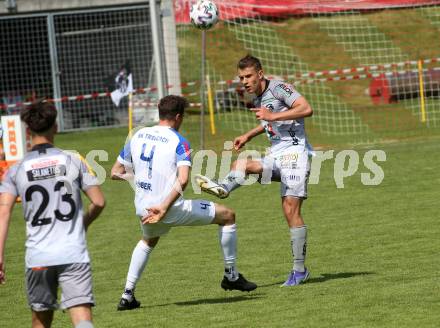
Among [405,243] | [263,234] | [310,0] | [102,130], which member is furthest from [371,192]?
[102,130]

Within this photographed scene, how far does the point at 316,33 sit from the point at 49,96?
12874 millimetres

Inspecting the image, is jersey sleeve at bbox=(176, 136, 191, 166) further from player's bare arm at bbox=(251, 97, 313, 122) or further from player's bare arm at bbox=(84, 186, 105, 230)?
player's bare arm at bbox=(84, 186, 105, 230)

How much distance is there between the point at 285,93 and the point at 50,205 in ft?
12.3

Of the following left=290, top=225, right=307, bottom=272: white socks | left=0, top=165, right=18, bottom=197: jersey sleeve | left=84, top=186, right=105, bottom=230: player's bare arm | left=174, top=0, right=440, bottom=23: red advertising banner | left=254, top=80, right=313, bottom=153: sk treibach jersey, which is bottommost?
left=290, top=225, right=307, bottom=272: white socks

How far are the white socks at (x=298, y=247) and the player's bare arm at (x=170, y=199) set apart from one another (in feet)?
5.48

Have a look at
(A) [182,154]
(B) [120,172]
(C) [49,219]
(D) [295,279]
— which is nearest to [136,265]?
(B) [120,172]

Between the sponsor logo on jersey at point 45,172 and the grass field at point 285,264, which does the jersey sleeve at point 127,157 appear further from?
the sponsor logo on jersey at point 45,172

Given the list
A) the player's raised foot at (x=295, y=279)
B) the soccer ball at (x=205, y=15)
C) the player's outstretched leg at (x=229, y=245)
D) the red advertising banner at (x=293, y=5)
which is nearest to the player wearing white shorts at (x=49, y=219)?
the player's outstretched leg at (x=229, y=245)

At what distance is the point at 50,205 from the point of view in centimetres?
601

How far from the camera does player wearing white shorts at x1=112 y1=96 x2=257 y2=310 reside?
26.4 feet

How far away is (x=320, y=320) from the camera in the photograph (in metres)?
7.54

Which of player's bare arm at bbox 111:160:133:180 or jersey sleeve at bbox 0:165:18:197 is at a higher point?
jersey sleeve at bbox 0:165:18:197

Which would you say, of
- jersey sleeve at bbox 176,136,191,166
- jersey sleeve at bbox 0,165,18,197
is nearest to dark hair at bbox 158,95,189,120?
jersey sleeve at bbox 176,136,191,166

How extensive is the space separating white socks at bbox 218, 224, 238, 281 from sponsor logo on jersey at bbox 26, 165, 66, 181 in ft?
9.30
